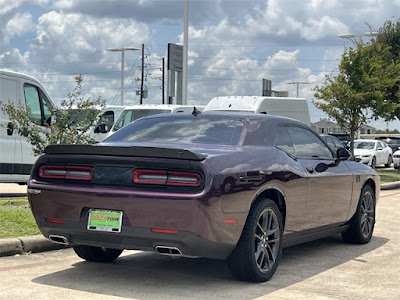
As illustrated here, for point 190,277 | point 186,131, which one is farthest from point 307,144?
point 190,277

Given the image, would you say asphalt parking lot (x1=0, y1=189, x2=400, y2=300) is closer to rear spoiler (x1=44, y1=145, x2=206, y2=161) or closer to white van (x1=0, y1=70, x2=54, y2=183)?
rear spoiler (x1=44, y1=145, x2=206, y2=161)

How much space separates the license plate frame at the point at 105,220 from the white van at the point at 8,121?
7.14 m

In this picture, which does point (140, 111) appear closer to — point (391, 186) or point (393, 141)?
point (391, 186)

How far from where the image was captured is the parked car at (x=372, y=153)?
2780 centimetres

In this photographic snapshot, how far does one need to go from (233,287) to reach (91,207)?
4.60 feet

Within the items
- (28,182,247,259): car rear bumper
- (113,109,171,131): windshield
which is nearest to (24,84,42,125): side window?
(113,109,171,131): windshield

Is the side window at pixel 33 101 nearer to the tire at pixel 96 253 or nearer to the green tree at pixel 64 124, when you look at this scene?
the green tree at pixel 64 124

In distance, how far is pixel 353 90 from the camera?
77.7 feet

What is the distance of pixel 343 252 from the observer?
797 cm

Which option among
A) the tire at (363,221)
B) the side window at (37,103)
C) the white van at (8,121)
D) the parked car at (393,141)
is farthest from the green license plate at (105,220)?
the parked car at (393,141)

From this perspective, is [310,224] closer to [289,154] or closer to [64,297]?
[289,154]

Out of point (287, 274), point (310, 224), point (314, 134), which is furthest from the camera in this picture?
point (314, 134)

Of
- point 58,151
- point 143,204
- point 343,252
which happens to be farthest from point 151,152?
point 343,252

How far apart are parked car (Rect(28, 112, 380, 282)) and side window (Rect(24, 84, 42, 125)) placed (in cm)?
652
